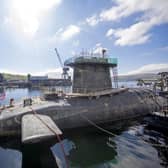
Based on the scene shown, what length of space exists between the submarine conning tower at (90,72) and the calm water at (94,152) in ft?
38.1

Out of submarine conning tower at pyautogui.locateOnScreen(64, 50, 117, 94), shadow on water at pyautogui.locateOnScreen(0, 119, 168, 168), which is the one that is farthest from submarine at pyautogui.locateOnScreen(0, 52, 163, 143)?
shadow on water at pyautogui.locateOnScreen(0, 119, 168, 168)

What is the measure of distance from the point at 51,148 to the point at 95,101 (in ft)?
39.1

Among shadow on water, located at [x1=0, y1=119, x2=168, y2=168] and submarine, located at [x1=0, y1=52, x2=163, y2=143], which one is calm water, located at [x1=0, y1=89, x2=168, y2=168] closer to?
shadow on water, located at [x1=0, y1=119, x2=168, y2=168]

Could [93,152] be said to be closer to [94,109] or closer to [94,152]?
[94,152]

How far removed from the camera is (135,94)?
32.6m

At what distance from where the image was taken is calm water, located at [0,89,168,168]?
13.9 m

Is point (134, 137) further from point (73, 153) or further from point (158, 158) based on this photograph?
point (73, 153)

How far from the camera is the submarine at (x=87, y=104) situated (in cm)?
2122

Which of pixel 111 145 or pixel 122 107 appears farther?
pixel 122 107

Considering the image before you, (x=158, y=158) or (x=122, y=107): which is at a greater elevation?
(x=122, y=107)

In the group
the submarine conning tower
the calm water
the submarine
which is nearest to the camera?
the calm water

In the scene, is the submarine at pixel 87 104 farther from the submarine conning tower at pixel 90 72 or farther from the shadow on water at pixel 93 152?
the shadow on water at pixel 93 152

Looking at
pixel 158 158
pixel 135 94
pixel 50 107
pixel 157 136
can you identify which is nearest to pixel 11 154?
pixel 50 107

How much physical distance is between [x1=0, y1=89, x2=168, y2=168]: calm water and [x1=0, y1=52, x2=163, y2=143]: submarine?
2815 mm
